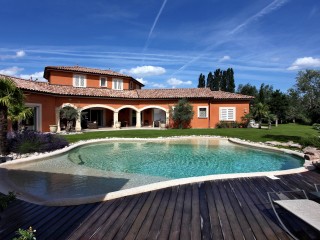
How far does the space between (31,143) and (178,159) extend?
753cm

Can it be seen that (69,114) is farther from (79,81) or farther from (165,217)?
(165,217)

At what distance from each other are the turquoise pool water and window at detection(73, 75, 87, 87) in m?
14.7

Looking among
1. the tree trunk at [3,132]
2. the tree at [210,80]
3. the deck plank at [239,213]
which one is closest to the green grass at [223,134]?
the tree trunk at [3,132]

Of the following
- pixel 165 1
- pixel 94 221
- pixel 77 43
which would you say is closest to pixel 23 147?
pixel 94 221

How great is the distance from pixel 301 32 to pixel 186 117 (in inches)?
514

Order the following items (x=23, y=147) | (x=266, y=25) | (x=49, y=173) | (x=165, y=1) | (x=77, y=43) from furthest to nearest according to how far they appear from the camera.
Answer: (x=77, y=43) → (x=165, y=1) → (x=266, y=25) → (x=23, y=147) → (x=49, y=173)

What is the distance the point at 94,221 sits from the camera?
13.3ft

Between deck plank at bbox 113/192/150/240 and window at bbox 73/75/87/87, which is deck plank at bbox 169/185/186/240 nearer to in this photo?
deck plank at bbox 113/192/150/240

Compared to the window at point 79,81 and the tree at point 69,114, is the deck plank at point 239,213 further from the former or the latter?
the window at point 79,81

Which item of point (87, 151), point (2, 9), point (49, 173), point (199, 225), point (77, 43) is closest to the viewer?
point (199, 225)

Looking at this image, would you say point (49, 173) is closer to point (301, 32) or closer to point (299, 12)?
point (299, 12)

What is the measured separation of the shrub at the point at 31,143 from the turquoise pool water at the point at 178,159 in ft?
3.93

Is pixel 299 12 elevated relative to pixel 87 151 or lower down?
elevated

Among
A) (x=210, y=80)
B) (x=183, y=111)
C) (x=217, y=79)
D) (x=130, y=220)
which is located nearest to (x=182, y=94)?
(x=183, y=111)
